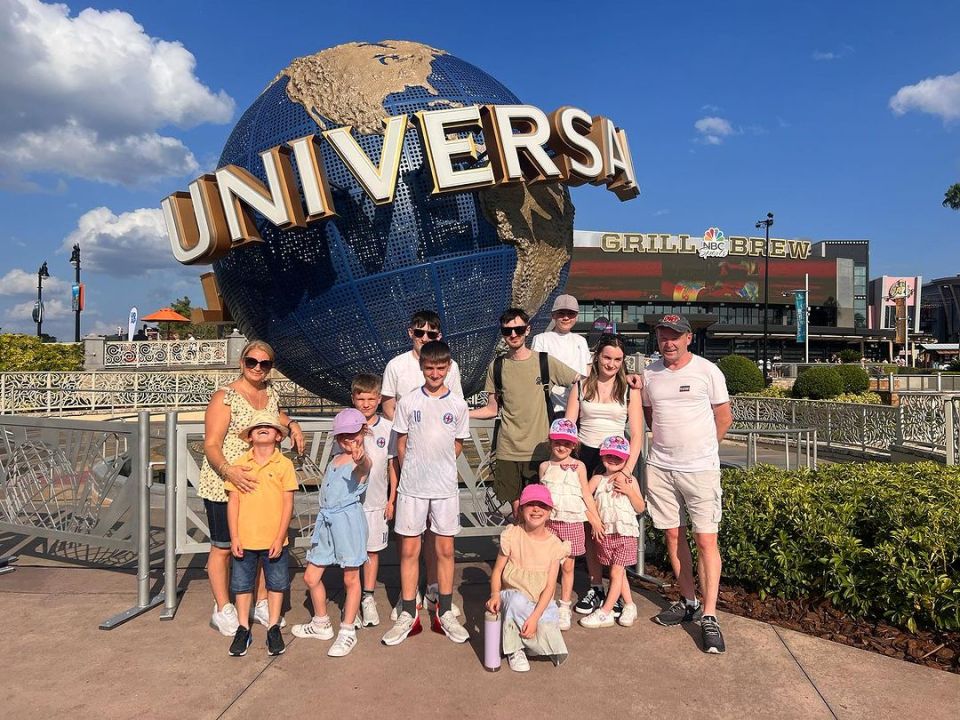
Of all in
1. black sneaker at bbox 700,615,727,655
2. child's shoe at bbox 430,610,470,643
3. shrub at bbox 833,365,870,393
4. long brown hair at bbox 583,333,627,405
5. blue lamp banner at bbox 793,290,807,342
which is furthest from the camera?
blue lamp banner at bbox 793,290,807,342

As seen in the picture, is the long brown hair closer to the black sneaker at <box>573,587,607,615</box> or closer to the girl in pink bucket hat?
the girl in pink bucket hat

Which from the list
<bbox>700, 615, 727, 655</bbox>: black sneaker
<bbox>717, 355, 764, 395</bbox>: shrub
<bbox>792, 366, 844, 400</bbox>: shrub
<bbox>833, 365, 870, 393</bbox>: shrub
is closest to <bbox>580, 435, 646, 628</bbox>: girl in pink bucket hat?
<bbox>700, 615, 727, 655</bbox>: black sneaker

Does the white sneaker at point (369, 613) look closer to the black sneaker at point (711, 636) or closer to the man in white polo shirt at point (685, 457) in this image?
the man in white polo shirt at point (685, 457)

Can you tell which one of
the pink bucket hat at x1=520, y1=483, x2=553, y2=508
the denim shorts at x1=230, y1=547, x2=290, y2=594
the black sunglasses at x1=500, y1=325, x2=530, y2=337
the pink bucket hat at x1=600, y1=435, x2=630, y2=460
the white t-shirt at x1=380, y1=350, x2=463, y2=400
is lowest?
the denim shorts at x1=230, y1=547, x2=290, y2=594

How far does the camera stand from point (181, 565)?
487cm

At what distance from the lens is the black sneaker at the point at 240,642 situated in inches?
129

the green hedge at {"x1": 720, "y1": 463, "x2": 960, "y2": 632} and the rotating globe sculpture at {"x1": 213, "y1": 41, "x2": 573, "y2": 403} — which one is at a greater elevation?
the rotating globe sculpture at {"x1": 213, "y1": 41, "x2": 573, "y2": 403}

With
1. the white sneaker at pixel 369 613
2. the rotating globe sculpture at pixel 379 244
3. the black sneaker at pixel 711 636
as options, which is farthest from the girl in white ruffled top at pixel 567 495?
the rotating globe sculpture at pixel 379 244

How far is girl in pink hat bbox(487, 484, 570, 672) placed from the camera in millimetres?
Answer: 3102

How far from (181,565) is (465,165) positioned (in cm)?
405

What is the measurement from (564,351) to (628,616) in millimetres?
1710

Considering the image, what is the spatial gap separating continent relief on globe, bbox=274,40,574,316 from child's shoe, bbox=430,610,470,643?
11.0 feet

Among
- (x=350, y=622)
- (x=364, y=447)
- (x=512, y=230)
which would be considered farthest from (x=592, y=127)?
(x=350, y=622)

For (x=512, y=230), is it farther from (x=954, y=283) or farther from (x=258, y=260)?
(x=954, y=283)
